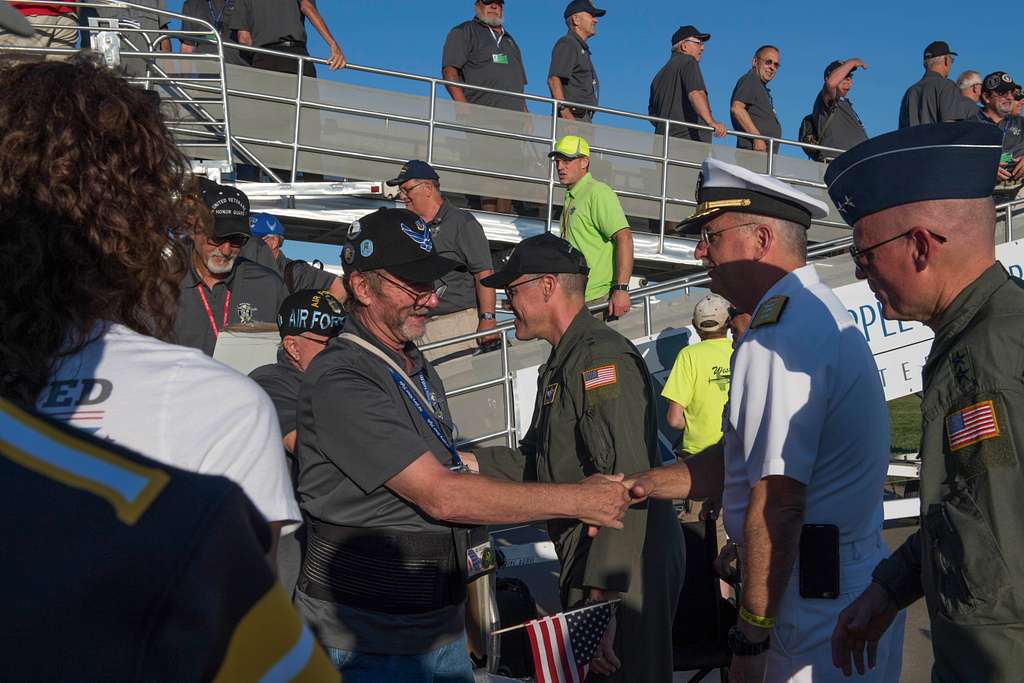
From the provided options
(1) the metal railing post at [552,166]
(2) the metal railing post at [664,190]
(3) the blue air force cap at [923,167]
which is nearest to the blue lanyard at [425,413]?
(3) the blue air force cap at [923,167]

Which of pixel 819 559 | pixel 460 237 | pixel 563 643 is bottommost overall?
pixel 563 643

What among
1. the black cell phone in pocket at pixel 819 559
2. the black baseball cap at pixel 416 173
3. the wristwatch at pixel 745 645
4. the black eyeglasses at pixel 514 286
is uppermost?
the black baseball cap at pixel 416 173

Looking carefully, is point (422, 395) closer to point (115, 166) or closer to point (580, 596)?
point (580, 596)

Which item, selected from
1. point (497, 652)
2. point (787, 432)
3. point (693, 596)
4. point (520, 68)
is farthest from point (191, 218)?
point (520, 68)

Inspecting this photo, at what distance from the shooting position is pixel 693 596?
4695 millimetres

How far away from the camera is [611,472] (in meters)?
3.67

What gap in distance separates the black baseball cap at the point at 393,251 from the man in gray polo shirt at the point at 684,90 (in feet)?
26.4

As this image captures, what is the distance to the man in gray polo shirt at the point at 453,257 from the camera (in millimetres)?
7453

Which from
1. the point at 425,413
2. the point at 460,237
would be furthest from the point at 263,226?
the point at 425,413

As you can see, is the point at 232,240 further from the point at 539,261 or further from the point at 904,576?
the point at 904,576

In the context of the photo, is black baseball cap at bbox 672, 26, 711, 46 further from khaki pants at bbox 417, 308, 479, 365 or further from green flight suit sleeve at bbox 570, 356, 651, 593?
green flight suit sleeve at bbox 570, 356, 651, 593

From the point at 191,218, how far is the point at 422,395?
1.38 metres

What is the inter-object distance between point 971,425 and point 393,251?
1682mm

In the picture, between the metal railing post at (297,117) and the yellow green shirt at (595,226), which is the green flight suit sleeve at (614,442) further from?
the metal railing post at (297,117)
